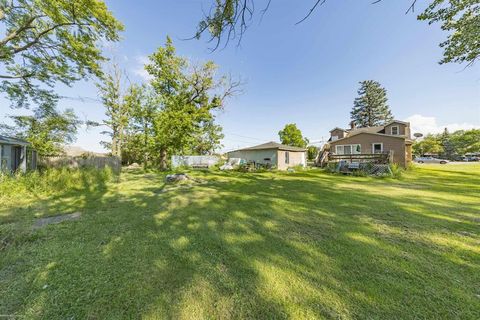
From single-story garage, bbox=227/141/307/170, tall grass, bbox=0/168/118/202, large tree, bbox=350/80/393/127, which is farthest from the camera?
large tree, bbox=350/80/393/127

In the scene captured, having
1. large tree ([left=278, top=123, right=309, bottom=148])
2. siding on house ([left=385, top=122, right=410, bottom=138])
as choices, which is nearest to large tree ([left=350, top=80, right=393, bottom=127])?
large tree ([left=278, top=123, right=309, bottom=148])

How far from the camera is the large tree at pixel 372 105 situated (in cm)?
3831

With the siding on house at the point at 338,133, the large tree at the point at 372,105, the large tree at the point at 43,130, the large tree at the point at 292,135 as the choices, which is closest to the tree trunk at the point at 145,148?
the large tree at the point at 43,130

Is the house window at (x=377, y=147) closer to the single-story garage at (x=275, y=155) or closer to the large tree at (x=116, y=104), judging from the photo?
the single-story garage at (x=275, y=155)

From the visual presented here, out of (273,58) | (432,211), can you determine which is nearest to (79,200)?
(432,211)

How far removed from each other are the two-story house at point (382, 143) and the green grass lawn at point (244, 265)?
45.5ft

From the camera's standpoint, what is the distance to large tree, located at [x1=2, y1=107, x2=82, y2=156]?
1428 cm

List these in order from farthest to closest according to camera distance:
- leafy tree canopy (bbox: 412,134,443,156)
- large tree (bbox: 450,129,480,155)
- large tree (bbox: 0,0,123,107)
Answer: leafy tree canopy (bbox: 412,134,443,156) → large tree (bbox: 450,129,480,155) → large tree (bbox: 0,0,123,107)

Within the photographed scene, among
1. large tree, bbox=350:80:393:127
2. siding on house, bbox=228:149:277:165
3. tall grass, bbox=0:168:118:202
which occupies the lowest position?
tall grass, bbox=0:168:118:202

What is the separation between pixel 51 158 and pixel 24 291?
498 inches

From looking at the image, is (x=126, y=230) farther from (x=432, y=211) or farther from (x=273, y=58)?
(x=273, y=58)

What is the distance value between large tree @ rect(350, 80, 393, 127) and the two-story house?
69.0 feet

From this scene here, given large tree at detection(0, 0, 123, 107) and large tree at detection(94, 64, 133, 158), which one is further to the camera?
large tree at detection(94, 64, 133, 158)

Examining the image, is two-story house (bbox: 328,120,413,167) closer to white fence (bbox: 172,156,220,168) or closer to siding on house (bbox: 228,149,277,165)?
siding on house (bbox: 228,149,277,165)
